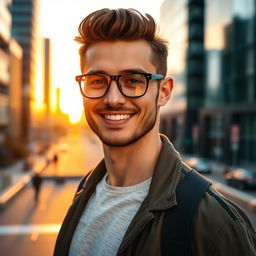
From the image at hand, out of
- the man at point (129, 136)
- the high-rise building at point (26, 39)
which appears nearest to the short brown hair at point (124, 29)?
the man at point (129, 136)

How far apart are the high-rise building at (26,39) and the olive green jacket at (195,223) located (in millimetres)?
85173

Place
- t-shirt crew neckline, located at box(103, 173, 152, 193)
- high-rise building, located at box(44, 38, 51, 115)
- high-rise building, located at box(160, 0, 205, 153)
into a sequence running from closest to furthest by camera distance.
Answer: t-shirt crew neckline, located at box(103, 173, 152, 193) < high-rise building, located at box(160, 0, 205, 153) < high-rise building, located at box(44, 38, 51, 115)

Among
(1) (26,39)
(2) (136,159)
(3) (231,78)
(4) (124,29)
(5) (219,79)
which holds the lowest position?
(2) (136,159)

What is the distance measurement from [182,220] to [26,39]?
9391 cm

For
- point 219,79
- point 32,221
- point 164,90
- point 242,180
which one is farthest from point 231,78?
point 164,90

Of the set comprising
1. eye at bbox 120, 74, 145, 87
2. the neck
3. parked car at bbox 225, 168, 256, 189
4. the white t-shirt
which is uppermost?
eye at bbox 120, 74, 145, 87

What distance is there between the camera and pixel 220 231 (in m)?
1.74

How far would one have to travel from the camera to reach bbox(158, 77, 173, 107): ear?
2.29 metres

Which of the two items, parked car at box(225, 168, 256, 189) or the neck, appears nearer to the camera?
the neck

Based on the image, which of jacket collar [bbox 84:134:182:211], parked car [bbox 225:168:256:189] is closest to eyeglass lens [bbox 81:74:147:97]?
jacket collar [bbox 84:134:182:211]

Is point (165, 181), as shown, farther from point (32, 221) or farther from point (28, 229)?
point (32, 221)

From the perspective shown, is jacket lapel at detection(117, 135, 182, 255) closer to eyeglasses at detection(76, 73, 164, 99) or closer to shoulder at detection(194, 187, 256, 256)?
shoulder at detection(194, 187, 256, 256)

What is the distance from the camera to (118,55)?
2.12m

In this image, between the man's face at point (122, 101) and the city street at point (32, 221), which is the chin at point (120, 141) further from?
the city street at point (32, 221)
